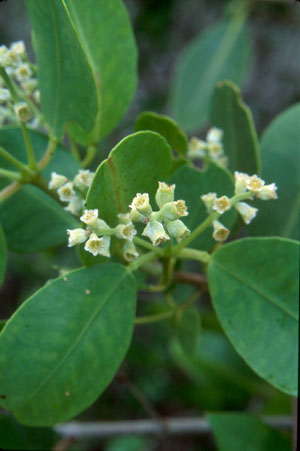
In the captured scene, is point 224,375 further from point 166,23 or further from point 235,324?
point 166,23

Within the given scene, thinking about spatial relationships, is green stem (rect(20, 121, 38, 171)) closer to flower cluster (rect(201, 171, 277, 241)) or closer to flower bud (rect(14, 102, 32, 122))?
flower bud (rect(14, 102, 32, 122))

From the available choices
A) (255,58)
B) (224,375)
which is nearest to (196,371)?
(224,375)

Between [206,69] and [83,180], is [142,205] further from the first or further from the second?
[206,69]

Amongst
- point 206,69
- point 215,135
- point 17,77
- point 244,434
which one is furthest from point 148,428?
point 206,69

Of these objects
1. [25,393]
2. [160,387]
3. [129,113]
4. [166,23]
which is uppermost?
[25,393]

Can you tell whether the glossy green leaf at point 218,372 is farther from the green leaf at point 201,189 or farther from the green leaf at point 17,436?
the green leaf at point 201,189

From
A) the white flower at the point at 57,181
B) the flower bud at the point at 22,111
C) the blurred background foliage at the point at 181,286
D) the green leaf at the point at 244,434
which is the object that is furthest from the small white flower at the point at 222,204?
the blurred background foliage at the point at 181,286

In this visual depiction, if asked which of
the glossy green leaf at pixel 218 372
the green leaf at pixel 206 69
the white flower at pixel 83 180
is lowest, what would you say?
the glossy green leaf at pixel 218 372
